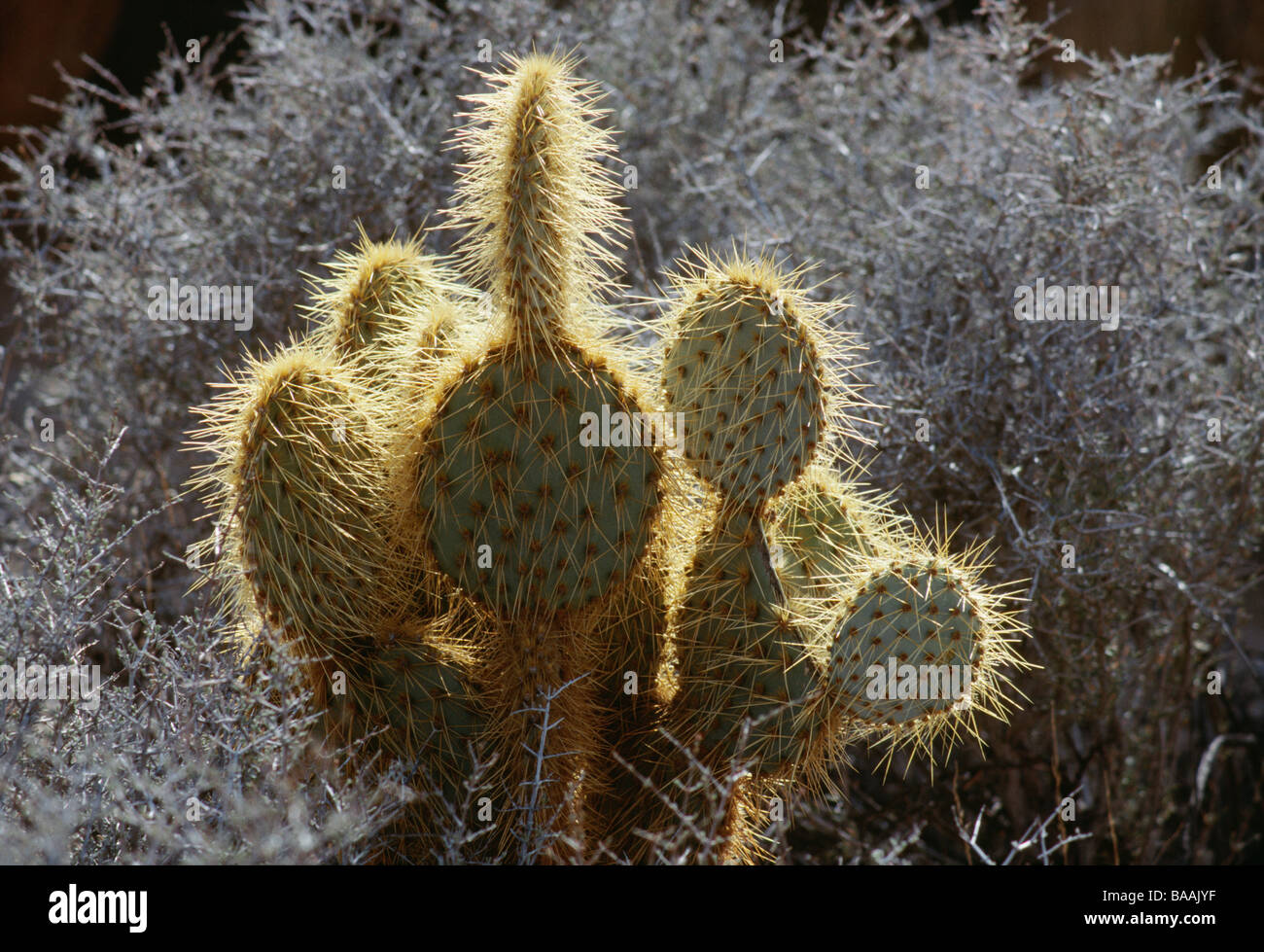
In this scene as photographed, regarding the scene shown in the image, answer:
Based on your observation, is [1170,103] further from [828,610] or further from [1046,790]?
[828,610]

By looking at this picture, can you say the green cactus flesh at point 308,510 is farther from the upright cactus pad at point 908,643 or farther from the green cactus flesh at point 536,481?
the upright cactus pad at point 908,643

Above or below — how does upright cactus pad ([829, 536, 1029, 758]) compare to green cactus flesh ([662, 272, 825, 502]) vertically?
below

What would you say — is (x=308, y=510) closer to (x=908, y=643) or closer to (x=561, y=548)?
(x=561, y=548)

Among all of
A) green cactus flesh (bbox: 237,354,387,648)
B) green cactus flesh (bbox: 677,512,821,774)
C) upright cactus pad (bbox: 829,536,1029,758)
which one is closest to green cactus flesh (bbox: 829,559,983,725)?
upright cactus pad (bbox: 829,536,1029,758)

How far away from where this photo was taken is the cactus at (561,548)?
2.02 metres

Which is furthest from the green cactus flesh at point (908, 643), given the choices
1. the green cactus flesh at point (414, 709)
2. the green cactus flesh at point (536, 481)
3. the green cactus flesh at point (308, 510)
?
the green cactus flesh at point (308, 510)

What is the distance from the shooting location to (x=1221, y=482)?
11.7 feet

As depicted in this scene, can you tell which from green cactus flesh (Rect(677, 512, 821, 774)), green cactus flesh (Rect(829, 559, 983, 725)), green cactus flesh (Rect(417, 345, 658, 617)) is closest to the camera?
green cactus flesh (Rect(417, 345, 658, 617))

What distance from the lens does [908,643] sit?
211 centimetres

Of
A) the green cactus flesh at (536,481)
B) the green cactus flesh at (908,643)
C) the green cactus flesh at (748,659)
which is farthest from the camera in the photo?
the green cactus flesh at (748,659)

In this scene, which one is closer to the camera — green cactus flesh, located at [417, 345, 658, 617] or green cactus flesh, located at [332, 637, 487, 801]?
green cactus flesh, located at [417, 345, 658, 617]

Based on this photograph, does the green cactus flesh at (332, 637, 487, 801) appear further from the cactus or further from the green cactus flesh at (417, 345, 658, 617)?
the green cactus flesh at (417, 345, 658, 617)

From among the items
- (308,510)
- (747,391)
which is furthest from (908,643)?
(308,510)

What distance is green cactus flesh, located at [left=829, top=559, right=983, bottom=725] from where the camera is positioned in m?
2.11
